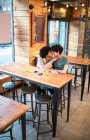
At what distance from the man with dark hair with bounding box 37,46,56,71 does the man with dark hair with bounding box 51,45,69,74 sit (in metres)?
0.08

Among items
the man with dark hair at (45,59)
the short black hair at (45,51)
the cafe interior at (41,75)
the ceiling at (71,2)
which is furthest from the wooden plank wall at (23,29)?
the short black hair at (45,51)

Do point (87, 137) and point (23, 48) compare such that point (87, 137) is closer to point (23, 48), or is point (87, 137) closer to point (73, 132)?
point (73, 132)

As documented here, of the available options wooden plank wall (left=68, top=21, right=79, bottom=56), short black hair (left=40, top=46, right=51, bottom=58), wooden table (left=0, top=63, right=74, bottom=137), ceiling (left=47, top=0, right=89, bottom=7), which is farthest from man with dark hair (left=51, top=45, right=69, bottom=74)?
wooden plank wall (left=68, top=21, right=79, bottom=56)

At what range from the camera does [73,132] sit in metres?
3.00

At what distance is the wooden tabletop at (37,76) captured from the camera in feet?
9.15

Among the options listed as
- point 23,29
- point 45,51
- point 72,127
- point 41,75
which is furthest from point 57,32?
point 72,127

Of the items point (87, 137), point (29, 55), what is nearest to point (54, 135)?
point (87, 137)

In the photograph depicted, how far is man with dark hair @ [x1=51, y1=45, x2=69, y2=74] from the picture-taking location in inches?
131

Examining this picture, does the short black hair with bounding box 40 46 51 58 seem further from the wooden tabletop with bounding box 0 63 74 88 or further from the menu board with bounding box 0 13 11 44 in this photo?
the menu board with bounding box 0 13 11 44

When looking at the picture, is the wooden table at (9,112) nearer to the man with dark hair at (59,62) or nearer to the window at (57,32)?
the man with dark hair at (59,62)

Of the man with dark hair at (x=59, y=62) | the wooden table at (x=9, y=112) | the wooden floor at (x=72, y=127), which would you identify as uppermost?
the man with dark hair at (x=59, y=62)

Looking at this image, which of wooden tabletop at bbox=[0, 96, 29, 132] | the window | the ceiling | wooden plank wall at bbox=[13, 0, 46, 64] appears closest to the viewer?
wooden tabletop at bbox=[0, 96, 29, 132]

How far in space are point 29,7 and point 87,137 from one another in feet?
10.5

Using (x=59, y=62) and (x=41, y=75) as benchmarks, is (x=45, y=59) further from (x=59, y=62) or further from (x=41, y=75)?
(x=41, y=75)
